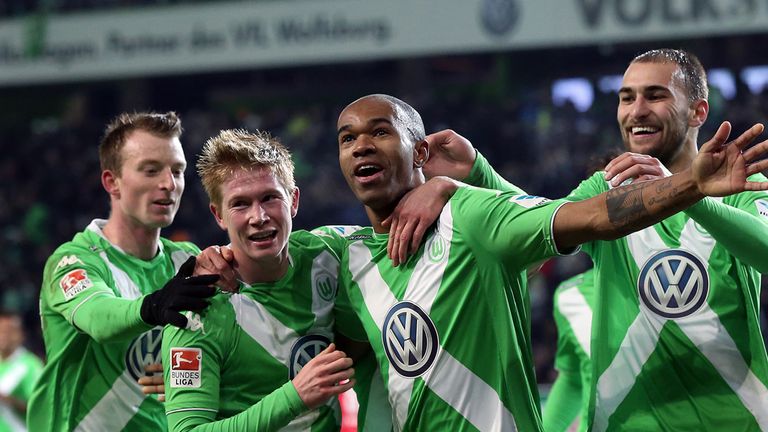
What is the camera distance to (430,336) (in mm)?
3537

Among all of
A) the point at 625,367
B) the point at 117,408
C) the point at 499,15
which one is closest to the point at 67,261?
the point at 117,408

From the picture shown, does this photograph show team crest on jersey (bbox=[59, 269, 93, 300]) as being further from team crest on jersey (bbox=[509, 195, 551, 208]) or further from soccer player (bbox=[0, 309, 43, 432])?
soccer player (bbox=[0, 309, 43, 432])

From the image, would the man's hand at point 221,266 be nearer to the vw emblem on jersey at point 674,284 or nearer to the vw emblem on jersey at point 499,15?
the vw emblem on jersey at point 674,284

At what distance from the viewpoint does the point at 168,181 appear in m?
5.02

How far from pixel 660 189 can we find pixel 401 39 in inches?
683

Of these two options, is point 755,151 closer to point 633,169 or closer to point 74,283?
point 633,169

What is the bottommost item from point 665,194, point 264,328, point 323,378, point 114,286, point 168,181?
point 323,378

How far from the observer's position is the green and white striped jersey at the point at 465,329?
3451 millimetres

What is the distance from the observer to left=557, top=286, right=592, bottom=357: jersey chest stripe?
5.71 meters

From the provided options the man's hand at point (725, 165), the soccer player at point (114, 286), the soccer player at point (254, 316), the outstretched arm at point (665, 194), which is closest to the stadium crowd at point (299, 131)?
the soccer player at point (114, 286)

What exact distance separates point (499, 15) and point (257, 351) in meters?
16.2

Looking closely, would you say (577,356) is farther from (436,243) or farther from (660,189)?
→ (660,189)

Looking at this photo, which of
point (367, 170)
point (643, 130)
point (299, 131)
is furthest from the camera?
point (299, 131)

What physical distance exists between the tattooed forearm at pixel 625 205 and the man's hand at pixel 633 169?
42 centimetres
